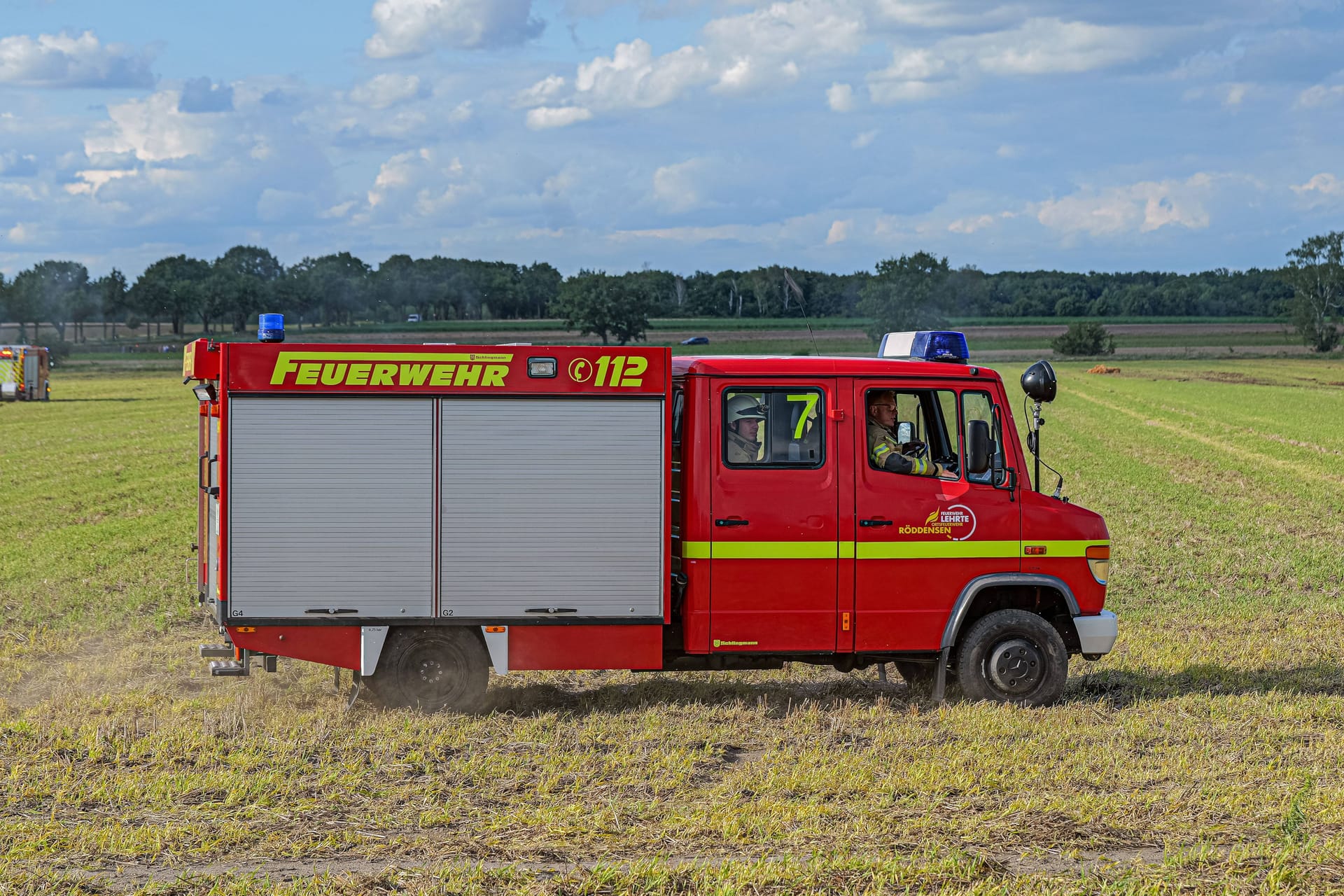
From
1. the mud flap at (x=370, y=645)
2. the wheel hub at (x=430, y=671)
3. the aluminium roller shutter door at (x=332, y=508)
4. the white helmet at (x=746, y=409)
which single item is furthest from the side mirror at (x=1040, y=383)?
the mud flap at (x=370, y=645)

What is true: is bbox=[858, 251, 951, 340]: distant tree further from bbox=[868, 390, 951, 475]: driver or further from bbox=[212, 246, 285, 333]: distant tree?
bbox=[868, 390, 951, 475]: driver

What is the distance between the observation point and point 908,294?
423 ft

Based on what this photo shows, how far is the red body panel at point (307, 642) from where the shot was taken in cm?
935

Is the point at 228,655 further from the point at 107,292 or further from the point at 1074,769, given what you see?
the point at 107,292

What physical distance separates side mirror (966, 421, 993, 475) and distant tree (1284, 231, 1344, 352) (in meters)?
125

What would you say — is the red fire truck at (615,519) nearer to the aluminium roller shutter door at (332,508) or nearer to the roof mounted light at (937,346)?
the aluminium roller shutter door at (332,508)

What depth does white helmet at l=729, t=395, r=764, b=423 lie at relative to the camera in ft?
31.8

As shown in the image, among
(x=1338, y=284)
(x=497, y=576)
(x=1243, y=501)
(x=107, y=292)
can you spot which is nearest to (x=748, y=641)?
(x=497, y=576)

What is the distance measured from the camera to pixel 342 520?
9352 millimetres

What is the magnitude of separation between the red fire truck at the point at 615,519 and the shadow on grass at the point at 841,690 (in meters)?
0.47

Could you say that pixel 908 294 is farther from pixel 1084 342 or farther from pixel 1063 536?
pixel 1063 536

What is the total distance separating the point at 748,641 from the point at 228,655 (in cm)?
361

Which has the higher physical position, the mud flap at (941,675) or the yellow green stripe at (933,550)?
the yellow green stripe at (933,550)

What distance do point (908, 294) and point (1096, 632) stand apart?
121 meters
